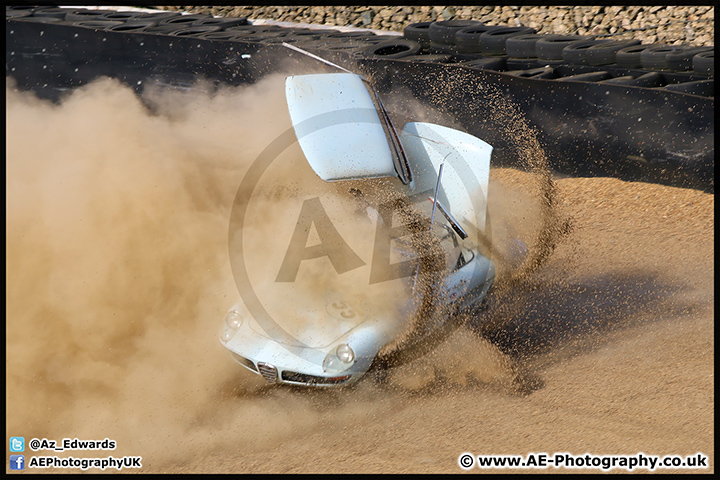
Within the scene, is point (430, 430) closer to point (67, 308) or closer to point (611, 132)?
point (67, 308)

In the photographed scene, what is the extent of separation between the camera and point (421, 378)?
4.56 m

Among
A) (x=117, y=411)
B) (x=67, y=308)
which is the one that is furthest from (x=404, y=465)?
(x=67, y=308)

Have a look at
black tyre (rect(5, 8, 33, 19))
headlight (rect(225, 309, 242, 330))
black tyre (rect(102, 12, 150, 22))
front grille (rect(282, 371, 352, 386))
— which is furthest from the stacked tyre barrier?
front grille (rect(282, 371, 352, 386))

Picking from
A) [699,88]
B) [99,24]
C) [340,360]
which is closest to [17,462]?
[340,360]

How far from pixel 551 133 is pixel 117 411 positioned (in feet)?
18.0

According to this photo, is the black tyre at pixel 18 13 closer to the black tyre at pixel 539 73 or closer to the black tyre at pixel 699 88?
the black tyre at pixel 539 73

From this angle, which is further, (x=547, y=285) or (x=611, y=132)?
(x=611, y=132)

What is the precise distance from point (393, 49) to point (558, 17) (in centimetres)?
443

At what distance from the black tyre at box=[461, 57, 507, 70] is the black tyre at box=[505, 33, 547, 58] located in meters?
0.15

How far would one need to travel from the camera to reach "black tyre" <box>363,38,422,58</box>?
7.18 m

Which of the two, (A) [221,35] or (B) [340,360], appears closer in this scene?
(B) [340,360]

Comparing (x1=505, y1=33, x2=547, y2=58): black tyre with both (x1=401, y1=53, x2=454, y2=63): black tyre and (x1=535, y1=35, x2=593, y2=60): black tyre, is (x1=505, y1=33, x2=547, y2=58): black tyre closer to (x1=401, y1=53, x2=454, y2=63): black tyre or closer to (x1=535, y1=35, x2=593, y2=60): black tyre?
(x1=535, y1=35, x2=593, y2=60): black tyre

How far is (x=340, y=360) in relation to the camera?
4.17 m

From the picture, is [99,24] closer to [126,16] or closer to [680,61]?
[126,16]
